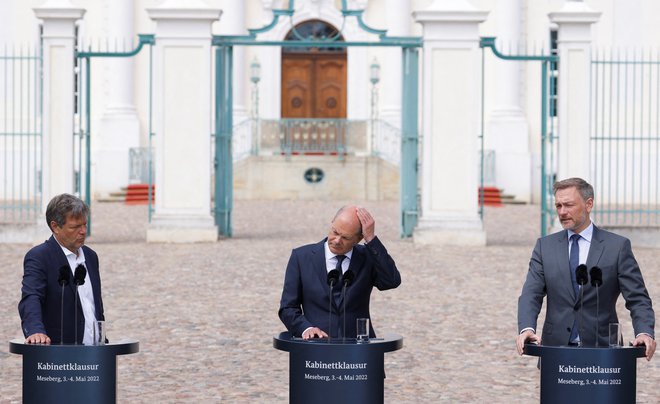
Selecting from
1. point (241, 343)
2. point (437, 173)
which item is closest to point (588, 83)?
point (437, 173)

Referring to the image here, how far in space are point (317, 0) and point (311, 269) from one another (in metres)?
25.0

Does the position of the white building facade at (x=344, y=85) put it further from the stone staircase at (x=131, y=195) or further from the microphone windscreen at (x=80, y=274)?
the microphone windscreen at (x=80, y=274)

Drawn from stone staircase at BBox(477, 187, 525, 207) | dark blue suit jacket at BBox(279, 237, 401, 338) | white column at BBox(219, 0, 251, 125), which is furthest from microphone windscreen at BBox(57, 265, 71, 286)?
white column at BBox(219, 0, 251, 125)

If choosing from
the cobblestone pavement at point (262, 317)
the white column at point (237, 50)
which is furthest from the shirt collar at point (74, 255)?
the white column at point (237, 50)

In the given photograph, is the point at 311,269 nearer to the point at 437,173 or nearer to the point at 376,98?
the point at 437,173

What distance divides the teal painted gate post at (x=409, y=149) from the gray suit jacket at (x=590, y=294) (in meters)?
12.3

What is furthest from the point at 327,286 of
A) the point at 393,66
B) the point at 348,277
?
the point at 393,66

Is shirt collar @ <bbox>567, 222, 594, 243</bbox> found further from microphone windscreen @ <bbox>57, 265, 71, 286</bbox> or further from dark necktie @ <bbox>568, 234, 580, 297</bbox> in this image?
microphone windscreen @ <bbox>57, 265, 71, 286</bbox>

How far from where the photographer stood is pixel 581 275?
5.21 meters

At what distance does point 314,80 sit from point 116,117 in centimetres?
475

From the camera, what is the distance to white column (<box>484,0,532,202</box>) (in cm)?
2761

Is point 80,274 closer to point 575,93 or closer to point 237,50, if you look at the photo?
point 575,93

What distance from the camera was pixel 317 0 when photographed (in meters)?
30.3

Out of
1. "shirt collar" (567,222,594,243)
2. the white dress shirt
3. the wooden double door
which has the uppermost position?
the wooden double door
